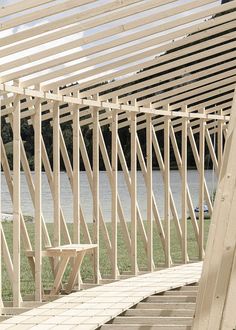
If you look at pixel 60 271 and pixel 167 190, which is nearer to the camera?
pixel 60 271

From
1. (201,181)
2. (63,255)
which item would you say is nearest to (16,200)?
(63,255)

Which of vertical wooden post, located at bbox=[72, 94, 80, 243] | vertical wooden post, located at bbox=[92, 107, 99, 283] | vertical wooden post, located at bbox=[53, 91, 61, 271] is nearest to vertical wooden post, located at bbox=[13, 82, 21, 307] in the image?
vertical wooden post, located at bbox=[53, 91, 61, 271]

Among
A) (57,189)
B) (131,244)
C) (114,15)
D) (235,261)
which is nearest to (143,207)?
(131,244)

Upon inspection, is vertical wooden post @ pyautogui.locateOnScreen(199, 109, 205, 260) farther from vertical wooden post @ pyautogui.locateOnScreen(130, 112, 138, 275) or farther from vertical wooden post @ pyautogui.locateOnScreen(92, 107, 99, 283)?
vertical wooden post @ pyautogui.locateOnScreen(92, 107, 99, 283)

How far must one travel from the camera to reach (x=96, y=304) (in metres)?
11.5

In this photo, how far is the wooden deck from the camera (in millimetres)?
9992

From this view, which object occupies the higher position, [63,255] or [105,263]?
[63,255]

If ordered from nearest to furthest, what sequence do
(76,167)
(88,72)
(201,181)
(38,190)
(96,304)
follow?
(96,304), (38,190), (88,72), (76,167), (201,181)

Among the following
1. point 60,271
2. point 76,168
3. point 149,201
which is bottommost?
point 60,271

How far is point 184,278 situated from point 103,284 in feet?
4.55

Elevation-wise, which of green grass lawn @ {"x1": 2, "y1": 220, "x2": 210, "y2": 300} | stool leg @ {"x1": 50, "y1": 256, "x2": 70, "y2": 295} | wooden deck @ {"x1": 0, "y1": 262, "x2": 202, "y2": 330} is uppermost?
stool leg @ {"x1": 50, "y1": 256, "x2": 70, "y2": 295}

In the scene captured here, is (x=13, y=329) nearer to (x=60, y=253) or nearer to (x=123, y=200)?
(x=60, y=253)

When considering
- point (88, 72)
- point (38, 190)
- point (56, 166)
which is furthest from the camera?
point (56, 166)

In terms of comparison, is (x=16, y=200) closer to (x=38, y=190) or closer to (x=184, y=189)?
(x=38, y=190)
